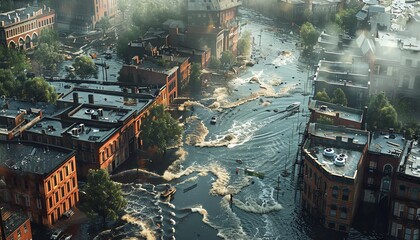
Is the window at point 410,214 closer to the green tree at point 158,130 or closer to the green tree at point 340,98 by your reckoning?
the green tree at point 340,98

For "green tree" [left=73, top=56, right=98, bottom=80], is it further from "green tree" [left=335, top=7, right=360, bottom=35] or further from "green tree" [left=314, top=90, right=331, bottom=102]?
"green tree" [left=335, top=7, right=360, bottom=35]

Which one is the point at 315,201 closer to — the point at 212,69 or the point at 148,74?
the point at 148,74

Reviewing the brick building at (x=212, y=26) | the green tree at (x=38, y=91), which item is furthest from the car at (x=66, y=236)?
the brick building at (x=212, y=26)

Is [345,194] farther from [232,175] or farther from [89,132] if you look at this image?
[89,132]

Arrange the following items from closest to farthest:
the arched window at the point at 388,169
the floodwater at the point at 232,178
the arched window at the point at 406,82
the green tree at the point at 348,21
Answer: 1. the floodwater at the point at 232,178
2. the arched window at the point at 388,169
3. the arched window at the point at 406,82
4. the green tree at the point at 348,21

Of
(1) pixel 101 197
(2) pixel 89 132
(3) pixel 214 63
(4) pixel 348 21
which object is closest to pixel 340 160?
(1) pixel 101 197
